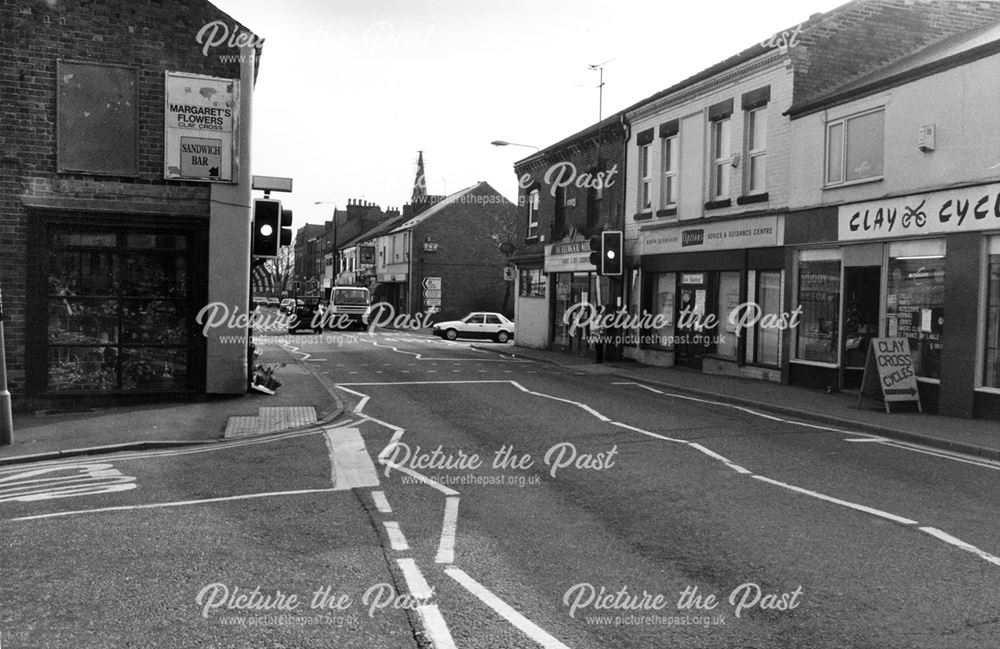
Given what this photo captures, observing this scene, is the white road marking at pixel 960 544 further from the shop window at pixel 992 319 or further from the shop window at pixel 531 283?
the shop window at pixel 531 283

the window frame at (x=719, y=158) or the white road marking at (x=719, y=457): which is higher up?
the window frame at (x=719, y=158)

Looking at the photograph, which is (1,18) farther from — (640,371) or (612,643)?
(640,371)

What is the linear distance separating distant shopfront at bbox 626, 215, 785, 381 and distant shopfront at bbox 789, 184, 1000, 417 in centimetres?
114

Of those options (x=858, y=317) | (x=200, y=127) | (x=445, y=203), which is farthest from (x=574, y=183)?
(x=445, y=203)

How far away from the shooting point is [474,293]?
58.7 meters

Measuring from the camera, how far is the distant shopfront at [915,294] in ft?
45.8

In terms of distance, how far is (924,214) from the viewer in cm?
1499

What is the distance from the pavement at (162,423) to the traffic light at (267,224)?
2.88 metres

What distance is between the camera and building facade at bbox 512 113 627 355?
28.1 m

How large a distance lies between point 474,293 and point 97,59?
1750 inches

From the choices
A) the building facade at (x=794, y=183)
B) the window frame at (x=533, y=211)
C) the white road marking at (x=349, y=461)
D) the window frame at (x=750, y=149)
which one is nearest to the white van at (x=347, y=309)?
the window frame at (x=533, y=211)

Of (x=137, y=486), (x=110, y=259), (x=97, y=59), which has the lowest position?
(x=137, y=486)

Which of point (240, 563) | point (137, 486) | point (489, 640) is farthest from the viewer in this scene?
point (137, 486)

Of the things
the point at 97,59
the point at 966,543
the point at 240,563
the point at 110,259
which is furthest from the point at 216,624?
the point at 97,59
